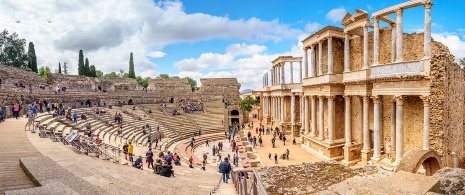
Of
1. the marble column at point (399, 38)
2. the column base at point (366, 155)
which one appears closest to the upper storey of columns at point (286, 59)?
the column base at point (366, 155)

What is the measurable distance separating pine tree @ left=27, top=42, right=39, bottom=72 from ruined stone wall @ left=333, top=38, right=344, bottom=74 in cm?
5966

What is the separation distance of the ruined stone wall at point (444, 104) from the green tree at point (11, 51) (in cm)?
6688

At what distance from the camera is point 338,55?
20859 mm

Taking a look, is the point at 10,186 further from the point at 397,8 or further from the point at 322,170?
the point at 397,8

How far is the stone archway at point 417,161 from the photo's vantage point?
6.66 metres

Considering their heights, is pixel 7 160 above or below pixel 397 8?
below

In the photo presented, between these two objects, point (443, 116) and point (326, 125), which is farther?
point (326, 125)

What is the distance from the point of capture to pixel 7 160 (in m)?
8.45

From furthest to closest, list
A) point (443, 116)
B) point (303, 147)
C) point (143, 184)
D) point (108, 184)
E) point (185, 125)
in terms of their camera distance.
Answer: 1. point (185, 125)
2. point (303, 147)
3. point (443, 116)
4. point (143, 184)
5. point (108, 184)

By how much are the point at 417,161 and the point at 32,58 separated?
6764cm

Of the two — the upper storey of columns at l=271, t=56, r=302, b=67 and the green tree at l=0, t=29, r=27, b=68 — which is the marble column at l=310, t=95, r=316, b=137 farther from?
the green tree at l=0, t=29, r=27, b=68

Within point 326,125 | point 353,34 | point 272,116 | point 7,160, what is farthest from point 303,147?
point 7,160

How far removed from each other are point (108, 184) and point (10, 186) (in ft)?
7.08

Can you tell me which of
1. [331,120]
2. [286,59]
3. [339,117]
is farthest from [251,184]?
[286,59]
